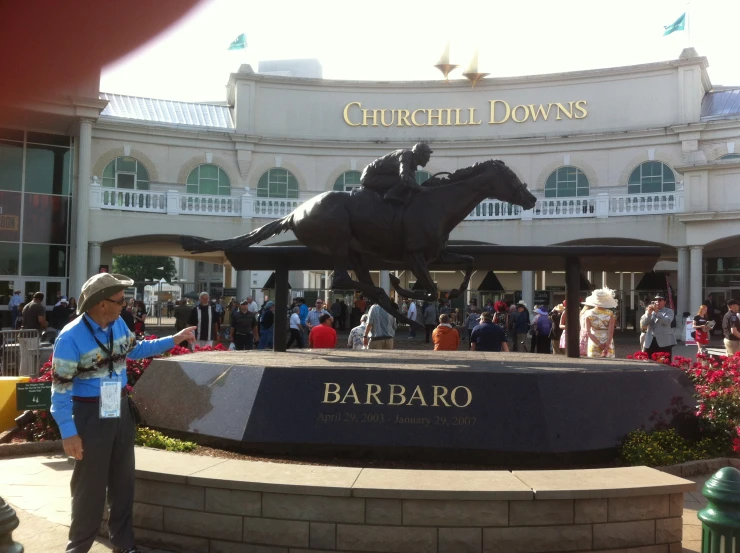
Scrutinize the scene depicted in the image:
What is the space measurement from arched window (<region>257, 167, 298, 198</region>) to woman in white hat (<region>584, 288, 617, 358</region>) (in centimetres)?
2314

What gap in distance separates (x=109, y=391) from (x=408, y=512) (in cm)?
201

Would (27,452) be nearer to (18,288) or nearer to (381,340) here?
(381,340)

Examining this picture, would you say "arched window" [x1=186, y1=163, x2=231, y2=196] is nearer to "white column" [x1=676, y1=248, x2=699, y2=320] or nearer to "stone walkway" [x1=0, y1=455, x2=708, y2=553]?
"white column" [x1=676, y1=248, x2=699, y2=320]

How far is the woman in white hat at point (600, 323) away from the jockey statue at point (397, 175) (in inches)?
149

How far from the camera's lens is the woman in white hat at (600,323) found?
10953 millimetres

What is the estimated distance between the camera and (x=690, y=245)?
27531mm

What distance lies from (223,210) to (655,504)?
2660cm

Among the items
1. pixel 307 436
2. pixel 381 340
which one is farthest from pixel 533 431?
pixel 381 340

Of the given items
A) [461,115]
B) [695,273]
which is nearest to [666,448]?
[695,273]

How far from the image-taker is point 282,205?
30875mm

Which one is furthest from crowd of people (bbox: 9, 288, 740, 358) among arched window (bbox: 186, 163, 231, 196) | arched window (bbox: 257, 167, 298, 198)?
arched window (bbox: 257, 167, 298, 198)

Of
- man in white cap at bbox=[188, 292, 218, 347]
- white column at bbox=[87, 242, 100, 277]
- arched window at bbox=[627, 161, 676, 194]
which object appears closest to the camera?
man in white cap at bbox=[188, 292, 218, 347]

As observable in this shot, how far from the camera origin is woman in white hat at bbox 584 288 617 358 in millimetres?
10953

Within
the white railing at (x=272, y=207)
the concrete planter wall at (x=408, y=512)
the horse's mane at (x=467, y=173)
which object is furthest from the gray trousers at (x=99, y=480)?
the white railing at (x=272, y=207)
